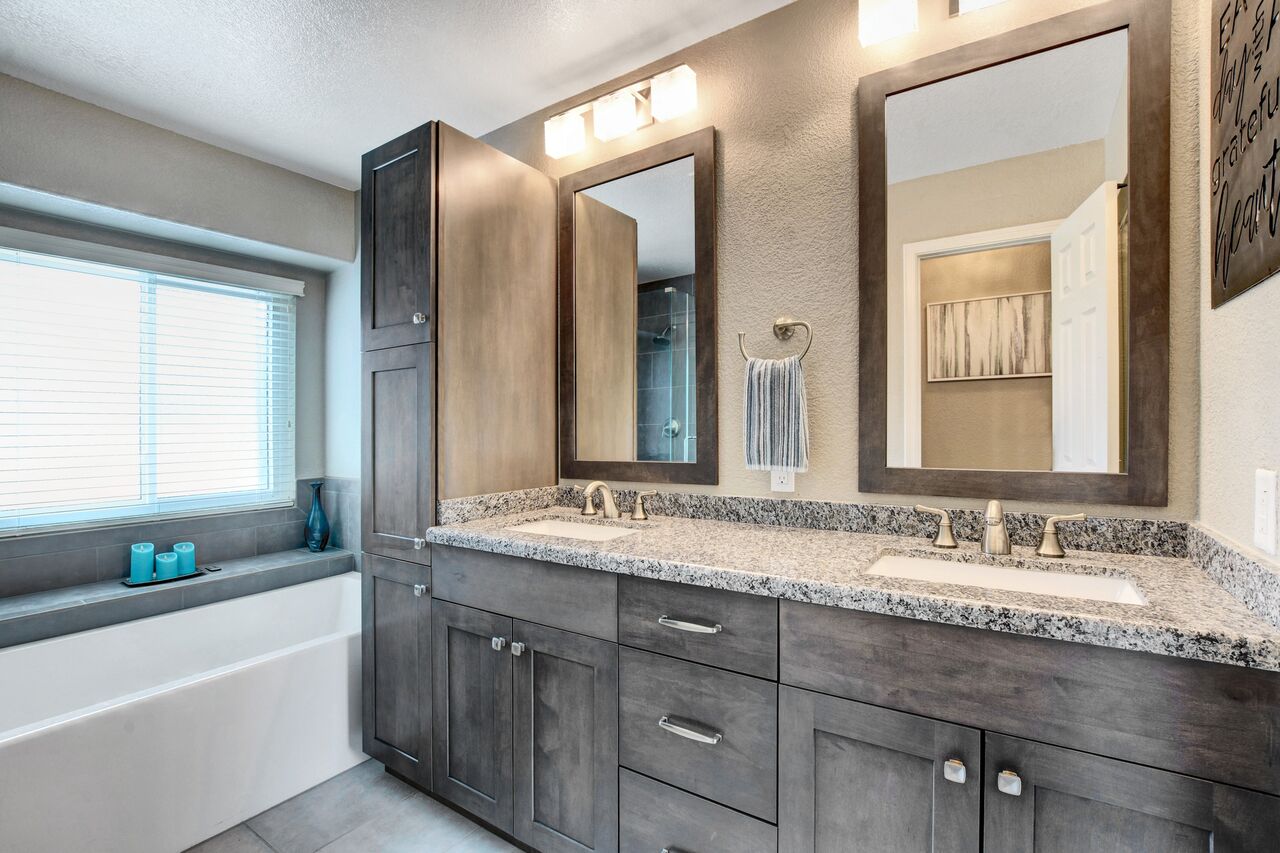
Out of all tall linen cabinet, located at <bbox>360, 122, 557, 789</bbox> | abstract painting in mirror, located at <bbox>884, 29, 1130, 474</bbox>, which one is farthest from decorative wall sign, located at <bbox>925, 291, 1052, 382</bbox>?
tall linen cabinet, located at <bbox>360, 122, 557, 789</bbox>

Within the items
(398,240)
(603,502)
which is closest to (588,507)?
(603,502)

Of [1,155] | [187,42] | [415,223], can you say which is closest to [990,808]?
[415,223]

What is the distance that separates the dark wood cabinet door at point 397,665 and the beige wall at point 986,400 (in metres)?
1.63

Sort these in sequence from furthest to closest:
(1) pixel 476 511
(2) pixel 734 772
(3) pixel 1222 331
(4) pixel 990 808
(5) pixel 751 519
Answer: (1) pixel 476 511 → (5) pixel 751 519 → (2) pixel 734 772 → (3) pixel 1222 331 → (4) pixel 990 808

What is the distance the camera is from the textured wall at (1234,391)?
3.11 ft

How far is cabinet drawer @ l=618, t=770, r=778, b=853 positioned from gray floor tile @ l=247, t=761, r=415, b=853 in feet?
3.40

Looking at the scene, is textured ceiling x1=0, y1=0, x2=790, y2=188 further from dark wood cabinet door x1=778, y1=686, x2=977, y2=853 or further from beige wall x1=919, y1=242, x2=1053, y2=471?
dark wood cabinet door x1=778, y1=686, x2=977, y2=853

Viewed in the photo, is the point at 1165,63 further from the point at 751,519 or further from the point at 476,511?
the point at 476,511

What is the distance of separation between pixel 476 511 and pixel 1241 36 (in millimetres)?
2144

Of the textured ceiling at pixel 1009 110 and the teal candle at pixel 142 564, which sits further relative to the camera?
the teal candle at pixel 142 564

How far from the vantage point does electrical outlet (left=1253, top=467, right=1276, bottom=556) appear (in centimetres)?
92

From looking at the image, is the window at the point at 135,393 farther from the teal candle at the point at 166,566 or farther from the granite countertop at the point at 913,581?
the granite countertop at the point at 913,581

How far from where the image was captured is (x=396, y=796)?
80.8 inches

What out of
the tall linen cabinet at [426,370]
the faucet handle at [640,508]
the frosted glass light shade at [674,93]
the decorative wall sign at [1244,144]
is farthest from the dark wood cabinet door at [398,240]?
the decorative wall sign at [1244,144]
